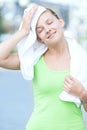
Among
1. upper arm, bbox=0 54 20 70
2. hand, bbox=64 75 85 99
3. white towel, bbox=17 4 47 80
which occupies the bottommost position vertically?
hand, bbox=64 75 85 99

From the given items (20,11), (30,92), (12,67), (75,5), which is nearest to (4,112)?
(30,92)

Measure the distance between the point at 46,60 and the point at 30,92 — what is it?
1794mm

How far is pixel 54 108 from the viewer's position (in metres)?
1.85

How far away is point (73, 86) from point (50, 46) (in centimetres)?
24

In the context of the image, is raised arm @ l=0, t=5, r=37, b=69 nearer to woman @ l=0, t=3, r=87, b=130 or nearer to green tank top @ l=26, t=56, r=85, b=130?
woman @ l=0, t=3, r=87, b=130

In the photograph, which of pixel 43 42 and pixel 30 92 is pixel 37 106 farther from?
pixel 30 92

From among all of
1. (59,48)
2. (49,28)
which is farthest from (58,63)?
(49,28)

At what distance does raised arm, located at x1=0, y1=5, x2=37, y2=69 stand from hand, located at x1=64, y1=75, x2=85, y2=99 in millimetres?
304

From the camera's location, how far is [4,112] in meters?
3.62

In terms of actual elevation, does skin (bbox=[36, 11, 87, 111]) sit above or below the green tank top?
above

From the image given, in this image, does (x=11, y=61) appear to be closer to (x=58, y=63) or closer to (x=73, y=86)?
(x=58, y=63)

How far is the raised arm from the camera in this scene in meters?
1.93

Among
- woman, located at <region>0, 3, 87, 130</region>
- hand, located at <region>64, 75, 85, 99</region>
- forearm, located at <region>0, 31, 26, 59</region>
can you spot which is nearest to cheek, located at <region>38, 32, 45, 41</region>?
woman, located at <region>0, 3, 87, 130</region>

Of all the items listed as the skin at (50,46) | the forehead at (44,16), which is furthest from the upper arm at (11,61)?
the forehead at (44,16)
